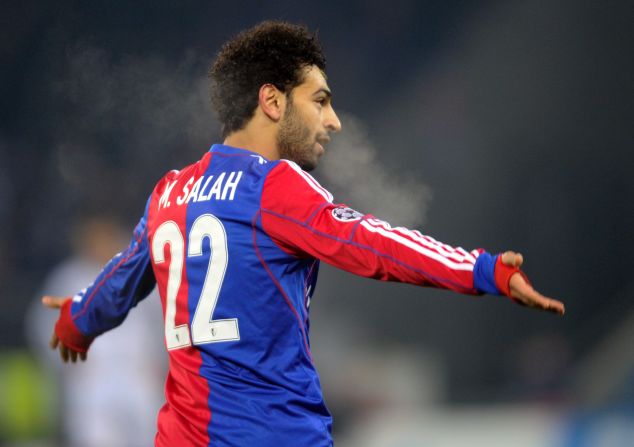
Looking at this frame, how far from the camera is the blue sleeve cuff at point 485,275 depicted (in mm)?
2039

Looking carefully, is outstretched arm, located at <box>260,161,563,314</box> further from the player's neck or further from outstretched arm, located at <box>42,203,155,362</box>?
outstretched arm, located at <box>42,203,155,362</box>

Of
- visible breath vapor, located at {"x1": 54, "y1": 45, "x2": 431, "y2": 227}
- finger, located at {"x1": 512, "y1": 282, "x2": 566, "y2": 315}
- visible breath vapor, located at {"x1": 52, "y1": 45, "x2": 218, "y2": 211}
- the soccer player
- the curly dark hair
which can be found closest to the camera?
finger, located at {"x1": 512, "y1": 282, "x2": 566, "y2": 315}

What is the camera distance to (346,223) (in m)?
2.25

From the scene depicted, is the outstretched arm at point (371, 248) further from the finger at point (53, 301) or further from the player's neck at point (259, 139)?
the finger at point (53, 301)

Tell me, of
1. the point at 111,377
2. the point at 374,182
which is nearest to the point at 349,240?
the point at 374,182

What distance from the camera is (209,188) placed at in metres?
2.52

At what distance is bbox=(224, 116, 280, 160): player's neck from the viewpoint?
8.73 feet

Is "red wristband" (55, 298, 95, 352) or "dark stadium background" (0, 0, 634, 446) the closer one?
"red wristband" (55, 298, 95, 352)

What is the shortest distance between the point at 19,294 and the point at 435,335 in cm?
296

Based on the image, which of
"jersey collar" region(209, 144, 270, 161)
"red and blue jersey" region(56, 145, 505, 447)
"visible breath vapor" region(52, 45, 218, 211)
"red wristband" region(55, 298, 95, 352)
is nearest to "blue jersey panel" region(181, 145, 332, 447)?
"red and blue jersey" region(56, 145, 505, 447)

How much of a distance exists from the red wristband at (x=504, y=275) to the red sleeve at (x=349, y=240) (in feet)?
0.23

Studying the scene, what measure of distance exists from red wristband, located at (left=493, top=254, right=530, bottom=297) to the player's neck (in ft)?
2.86

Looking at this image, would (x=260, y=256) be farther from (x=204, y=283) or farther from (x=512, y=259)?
(x=512, y=259)

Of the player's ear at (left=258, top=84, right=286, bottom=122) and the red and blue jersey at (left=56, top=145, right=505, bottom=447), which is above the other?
the player's ear at (left=258, top=84, right=286, bottom=122)
